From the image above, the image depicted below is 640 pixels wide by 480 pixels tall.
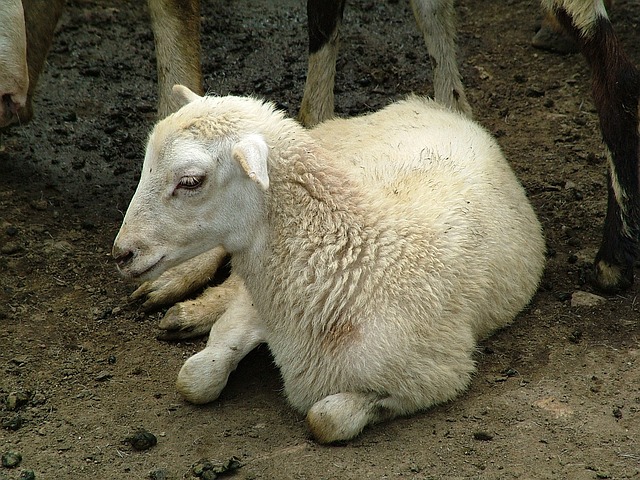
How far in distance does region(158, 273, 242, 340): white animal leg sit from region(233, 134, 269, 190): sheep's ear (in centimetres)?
120

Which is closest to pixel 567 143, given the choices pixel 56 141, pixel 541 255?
pixel 541 255

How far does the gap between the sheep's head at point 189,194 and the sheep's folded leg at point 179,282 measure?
115 centimetres

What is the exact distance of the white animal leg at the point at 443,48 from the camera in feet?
21.6

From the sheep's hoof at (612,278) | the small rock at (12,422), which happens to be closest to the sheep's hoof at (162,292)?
the small rock at (12,422)

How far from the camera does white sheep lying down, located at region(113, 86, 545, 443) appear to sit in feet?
13.7

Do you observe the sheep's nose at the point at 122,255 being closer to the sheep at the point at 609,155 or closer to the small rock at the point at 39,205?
the sheep at the point at 609,155

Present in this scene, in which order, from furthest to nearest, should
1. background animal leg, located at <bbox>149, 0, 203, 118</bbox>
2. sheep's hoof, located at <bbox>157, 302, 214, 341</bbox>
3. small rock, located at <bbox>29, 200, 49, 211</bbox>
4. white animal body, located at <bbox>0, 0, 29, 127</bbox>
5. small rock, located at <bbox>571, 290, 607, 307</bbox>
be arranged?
1. small rock, located at <bbox>29, 200, 49, 211</bbox>
2. background animal leg, located at <bbox>149, 0, 203, 118</bbox>
3. white animal body, located at <bbox>0, 0, 29, 127</bbox>
4. small rock, located at <bbox>571, 290, 607, 307</bbox>
5. sheep's hoof, located at <bbox>157, 302, 214, 341</bbox>

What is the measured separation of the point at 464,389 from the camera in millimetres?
4441

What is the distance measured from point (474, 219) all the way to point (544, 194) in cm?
186

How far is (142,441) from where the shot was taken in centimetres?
427

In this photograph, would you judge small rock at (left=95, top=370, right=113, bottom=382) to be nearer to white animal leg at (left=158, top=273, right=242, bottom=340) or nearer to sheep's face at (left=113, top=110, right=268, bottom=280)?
white animal leg at (left=158, top=273, right=242, bottom=340)

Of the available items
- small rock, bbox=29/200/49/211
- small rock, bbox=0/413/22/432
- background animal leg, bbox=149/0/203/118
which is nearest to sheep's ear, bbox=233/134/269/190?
small rock, bbox=0/413/22/432

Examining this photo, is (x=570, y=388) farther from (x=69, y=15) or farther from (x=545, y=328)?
(x=69, y=15)

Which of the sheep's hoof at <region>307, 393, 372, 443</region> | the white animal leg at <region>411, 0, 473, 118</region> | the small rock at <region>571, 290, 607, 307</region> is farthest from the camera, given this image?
the white animal leg at <region>411, 0, 473, 118</region>
